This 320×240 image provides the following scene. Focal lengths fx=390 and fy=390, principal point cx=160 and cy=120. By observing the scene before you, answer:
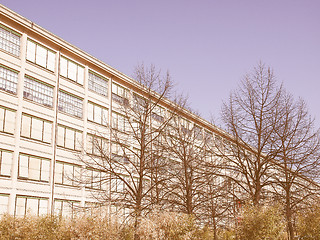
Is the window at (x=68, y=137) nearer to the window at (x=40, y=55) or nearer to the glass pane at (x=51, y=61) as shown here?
the glass pane at (x=51, y=61)

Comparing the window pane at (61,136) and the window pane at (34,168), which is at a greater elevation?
the window pane at (61,136)

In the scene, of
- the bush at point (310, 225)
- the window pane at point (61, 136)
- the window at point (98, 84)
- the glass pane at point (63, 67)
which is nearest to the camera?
the bush at point (310, 225)

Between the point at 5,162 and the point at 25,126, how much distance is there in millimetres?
4058

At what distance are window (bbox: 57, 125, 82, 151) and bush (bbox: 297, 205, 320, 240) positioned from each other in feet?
78.8

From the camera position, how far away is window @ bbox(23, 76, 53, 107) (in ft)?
121

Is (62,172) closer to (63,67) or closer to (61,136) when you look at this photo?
(61,136)

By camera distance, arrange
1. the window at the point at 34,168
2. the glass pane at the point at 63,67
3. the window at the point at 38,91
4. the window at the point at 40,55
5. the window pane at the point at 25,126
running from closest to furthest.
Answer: the window at the point at 34,168 → the window pane at the point at 25,126 → the window at the point at 38,91 → the window at the point at 40,55 → the glass pane at the point at 63,67

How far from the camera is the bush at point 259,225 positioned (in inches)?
692

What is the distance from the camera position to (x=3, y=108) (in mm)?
33781

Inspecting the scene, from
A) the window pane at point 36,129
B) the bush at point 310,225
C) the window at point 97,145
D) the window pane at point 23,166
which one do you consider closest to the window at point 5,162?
the window pane at point 23,166

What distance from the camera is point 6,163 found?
33.2 metres

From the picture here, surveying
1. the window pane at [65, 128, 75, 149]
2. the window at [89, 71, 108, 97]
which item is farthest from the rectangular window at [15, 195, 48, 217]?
the window at [89, 71, 108, 97]

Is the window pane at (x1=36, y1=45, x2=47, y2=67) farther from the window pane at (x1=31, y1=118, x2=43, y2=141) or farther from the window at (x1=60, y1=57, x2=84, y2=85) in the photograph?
the window pane at (x1=31, y1=118, x2=43, y2=141)

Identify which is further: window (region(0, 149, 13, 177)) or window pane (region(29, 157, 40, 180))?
window pane (region(29, 157, 40, 180))
